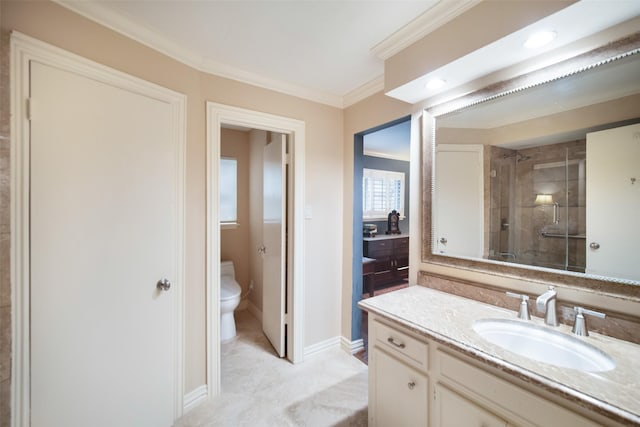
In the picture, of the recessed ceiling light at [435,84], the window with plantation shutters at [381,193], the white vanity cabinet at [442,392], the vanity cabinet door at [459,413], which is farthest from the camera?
the window with plantation shutters at [381,193]

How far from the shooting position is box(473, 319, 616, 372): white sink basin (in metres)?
0.98

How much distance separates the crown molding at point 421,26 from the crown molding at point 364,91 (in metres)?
0.40

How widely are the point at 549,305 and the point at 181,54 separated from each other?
8.15 ft

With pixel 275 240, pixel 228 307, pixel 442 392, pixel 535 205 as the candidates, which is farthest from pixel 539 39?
pixel 228 307

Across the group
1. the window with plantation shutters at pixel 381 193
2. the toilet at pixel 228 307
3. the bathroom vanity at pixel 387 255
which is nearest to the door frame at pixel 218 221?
the toilet at pixel 228 307

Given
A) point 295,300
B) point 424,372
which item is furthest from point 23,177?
point 424,372

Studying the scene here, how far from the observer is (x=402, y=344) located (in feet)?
4.15

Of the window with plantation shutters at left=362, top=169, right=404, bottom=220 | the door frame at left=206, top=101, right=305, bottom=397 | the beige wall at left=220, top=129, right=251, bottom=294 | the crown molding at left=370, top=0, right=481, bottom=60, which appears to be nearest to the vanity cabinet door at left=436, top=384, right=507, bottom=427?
the door frame at left=206, top=101, right=305, bottom=397

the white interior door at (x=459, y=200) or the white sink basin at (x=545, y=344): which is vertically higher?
the white interior door at (x=459, y=200)

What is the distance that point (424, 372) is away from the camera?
1.17 m

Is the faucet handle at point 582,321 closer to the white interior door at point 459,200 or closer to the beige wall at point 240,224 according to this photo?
the white interior door at point 459,200

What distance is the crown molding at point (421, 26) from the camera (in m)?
1.26

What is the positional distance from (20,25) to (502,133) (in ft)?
7.95

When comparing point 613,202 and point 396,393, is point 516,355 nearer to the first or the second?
point 396,393
